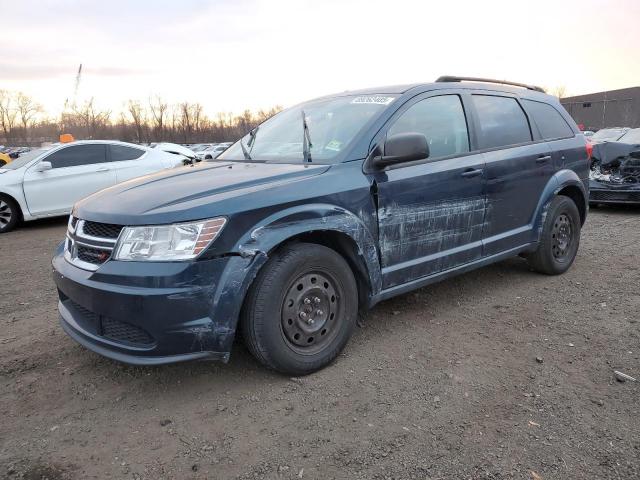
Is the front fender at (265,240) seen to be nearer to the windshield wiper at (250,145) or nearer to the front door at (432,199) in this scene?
the front door at (432,199)

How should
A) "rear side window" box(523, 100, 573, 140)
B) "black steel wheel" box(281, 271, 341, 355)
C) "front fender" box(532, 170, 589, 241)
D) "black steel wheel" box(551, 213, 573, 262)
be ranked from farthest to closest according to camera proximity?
"black steel wheel" box(551, 213, 573, 262), "rear side window" box(523, 100, 573, 140), "front fender" box(532, 170, 589, 241), "black steel wheel" box(281, 271, 341, 355)

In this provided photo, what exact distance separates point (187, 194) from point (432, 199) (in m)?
1.77

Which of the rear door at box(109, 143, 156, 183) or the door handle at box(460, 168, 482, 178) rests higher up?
the rear door at box(109, 143, 156, 183)

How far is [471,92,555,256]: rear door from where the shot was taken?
4102mm

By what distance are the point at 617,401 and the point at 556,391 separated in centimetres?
31

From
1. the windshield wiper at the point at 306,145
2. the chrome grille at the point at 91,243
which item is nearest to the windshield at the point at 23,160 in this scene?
the chrome grille at the point at 91,243

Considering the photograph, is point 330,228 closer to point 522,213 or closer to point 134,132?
point 522,213

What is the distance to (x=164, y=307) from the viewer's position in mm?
2531

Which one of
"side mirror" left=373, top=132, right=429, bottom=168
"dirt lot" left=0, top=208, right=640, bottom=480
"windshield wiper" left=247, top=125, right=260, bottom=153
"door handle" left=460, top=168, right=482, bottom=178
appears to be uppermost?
"windshield wiper" left=247, top=125, right=260, bottom=153

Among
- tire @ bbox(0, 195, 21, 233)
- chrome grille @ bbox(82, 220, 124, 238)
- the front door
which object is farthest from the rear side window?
tire @ bbox(0, 195, 21, 233)

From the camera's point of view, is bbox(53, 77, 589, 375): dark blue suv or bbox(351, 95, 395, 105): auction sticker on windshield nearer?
bbox(53, 77, 589, 375): dark blue suv

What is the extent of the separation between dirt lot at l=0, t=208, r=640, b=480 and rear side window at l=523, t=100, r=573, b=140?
170cm

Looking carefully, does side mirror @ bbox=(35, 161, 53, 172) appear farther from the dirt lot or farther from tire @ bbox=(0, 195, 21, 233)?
the dirt lot

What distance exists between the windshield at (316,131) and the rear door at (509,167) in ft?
3.47
